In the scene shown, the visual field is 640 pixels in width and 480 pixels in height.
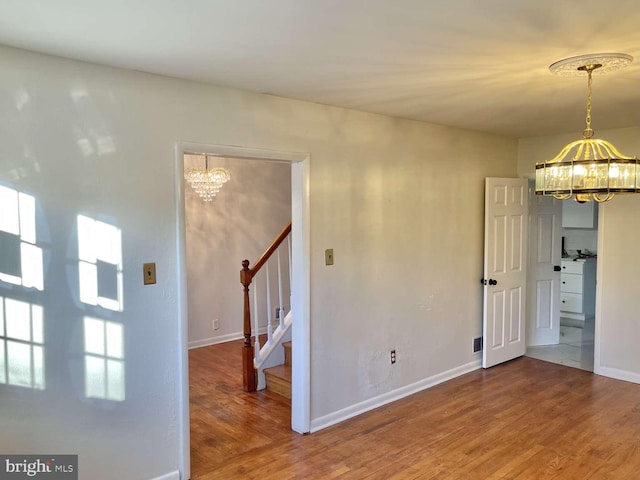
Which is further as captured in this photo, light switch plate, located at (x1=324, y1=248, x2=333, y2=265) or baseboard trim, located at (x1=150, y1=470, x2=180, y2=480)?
light switch plate, located at (x1=324, y1=248, x2=333, y2=265)

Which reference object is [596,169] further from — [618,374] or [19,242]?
[618,374]

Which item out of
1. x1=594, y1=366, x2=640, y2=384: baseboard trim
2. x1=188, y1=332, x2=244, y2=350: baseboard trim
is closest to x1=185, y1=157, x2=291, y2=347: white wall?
x1=188, y1=332, x2=244, y2=350: baseboard trim

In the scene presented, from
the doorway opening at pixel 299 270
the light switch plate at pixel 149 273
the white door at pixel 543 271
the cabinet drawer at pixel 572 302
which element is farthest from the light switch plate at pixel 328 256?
the cabinet drawer at pixel 572 302

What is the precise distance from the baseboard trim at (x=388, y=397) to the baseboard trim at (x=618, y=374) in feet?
3.67

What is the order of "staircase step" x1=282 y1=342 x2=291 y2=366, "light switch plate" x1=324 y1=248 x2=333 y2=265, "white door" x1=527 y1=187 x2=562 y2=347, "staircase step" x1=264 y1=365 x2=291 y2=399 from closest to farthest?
"light switch plate" x1=324 y1=248 x2=333 y2=265, "staircase step" x1=264 y1=365 x2=291 y2=399, "staircase step" x1=282 y1=342 x2=291 y2=366, "white door" x1=527 y1=187 x2=562 y2=347

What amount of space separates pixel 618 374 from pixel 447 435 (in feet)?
7.34

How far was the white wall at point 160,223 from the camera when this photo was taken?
2340 millimetres

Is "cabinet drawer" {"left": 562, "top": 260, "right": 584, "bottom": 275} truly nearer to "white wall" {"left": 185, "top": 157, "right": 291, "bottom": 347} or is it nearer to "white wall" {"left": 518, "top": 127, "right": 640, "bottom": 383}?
"white wall" {"left": 518, "top": 127, "right": 640, "bottom": 383}

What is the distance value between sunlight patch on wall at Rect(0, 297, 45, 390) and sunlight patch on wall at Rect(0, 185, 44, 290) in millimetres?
122

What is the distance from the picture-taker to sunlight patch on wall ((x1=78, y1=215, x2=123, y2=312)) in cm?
245

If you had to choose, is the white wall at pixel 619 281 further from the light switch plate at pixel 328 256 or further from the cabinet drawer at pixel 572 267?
the light switch plate at pixel 328 256

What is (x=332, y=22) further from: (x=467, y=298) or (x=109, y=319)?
(x=467, y=298)

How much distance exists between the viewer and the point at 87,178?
8.02 feet

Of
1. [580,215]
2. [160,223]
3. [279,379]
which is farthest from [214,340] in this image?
→ [580,215]
